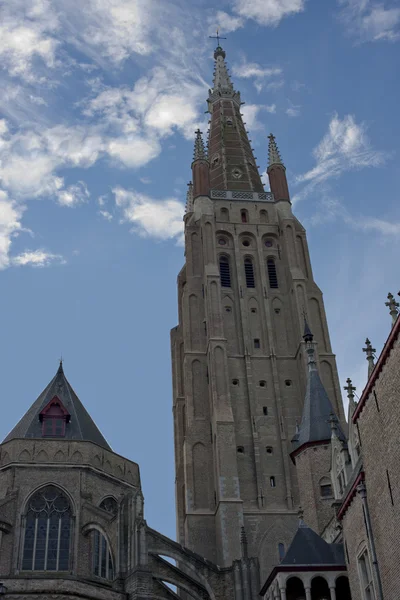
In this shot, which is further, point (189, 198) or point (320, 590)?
point (189, 198)

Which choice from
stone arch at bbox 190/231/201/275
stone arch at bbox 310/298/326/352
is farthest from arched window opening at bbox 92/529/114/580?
stone arch at bbox 190/231/201/275

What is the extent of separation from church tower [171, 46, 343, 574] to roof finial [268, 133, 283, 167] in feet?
0.43

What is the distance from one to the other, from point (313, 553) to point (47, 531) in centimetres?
1048

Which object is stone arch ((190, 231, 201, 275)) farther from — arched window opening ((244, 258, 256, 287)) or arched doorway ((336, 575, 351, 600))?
arched doorway ((336, 575, 351, 600))

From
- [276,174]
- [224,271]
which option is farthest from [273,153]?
[224,271]

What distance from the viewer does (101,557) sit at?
1088 inches

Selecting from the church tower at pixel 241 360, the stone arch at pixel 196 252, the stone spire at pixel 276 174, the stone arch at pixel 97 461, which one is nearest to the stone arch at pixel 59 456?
the stone arch at pixel 97 461

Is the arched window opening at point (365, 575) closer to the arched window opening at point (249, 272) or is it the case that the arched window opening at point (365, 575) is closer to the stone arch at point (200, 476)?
the stone arch at point (200, 476)

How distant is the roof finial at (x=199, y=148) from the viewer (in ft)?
169

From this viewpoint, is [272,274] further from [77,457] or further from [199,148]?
[77,457]

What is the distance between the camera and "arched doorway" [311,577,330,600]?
2105 centimetres

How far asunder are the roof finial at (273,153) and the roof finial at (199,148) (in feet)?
15.4

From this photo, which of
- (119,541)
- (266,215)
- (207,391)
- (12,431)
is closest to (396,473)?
(119,541)

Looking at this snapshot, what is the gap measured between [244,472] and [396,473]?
2346 cm
